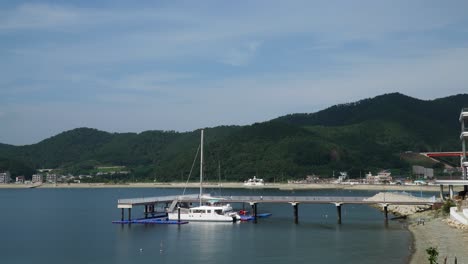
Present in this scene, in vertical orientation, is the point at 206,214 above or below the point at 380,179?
below

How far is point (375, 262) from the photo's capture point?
138 ft

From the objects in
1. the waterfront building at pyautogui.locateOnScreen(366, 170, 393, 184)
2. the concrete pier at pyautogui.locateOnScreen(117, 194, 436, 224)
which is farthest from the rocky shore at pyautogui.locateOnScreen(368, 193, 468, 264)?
the waterfront building at pyautogui.locateOnScreen(366, 170, 393, 184)

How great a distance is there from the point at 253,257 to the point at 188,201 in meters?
28.5

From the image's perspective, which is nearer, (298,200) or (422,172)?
(298,200)

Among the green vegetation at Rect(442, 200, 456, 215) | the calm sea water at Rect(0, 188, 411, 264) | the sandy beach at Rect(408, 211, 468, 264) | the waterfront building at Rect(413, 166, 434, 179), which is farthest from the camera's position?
the waterfront building at Rect(413, 166, 434, 179)

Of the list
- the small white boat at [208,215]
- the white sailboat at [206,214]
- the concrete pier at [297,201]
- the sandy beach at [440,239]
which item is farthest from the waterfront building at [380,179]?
the sandy beach at [440,239]

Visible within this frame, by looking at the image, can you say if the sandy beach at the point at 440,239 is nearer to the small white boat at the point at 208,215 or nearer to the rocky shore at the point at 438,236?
the rocky shore at the point at 438,236

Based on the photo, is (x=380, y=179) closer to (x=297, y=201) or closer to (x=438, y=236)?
(x=297, y=201)

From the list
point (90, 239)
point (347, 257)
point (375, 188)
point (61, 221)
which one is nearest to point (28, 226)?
point (61, 221)

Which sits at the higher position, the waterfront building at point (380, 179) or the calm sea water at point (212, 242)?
the waterfront building at point (380, 179)

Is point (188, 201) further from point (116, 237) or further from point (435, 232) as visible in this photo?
point (435, 232)

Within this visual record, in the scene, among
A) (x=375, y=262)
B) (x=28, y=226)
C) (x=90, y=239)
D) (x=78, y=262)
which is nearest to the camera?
(x=375, y=262)

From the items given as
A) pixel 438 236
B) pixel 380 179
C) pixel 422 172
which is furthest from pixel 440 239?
pixel 380 179

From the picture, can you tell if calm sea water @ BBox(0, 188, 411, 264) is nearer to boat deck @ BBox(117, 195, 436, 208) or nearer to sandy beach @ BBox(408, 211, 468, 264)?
sandy beach @ BBox(408, 211, 468, 264)
